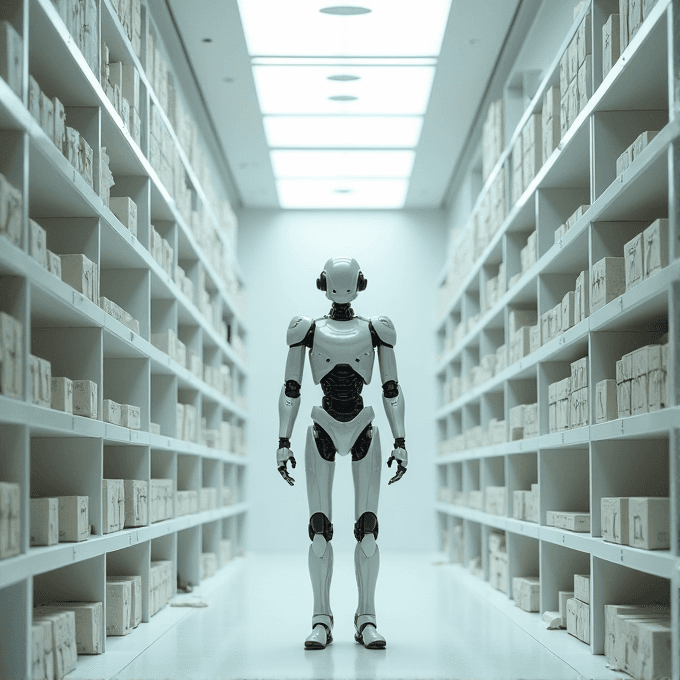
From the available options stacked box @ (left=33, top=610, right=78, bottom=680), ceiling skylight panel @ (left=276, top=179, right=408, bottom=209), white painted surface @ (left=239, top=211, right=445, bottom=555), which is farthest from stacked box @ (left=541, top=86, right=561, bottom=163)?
white painted surface @ (left=239, top=211, right=445, bottom=555)

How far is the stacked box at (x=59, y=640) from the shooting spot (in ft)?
13.9

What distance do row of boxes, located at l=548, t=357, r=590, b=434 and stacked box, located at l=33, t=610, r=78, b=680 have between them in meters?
3.04

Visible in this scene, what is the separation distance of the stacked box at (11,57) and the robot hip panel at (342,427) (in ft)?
8.36

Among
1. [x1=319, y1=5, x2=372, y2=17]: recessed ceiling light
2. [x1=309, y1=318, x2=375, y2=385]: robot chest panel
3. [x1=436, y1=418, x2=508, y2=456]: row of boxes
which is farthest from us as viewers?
[x1=436, y1=418, x2=508, y2=456]: row of boxes

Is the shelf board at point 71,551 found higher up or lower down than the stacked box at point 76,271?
lower down

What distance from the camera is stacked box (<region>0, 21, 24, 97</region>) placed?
3668 mm

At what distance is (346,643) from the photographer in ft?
18.4

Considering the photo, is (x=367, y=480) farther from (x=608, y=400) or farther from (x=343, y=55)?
(x=343, y=55)

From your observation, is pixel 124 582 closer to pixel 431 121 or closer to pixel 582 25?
pixel 582 25

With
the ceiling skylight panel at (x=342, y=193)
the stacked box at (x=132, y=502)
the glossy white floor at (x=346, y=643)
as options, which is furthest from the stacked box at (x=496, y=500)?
the ceiling skylight panel at (x=342, y=193)

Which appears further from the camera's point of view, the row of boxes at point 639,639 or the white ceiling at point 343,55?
the white ceiling at point 343,55

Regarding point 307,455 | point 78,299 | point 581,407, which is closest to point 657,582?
point 581,407

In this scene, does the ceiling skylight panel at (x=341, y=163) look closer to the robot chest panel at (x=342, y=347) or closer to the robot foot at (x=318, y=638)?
the robot chest panel at (x=342, y=347)

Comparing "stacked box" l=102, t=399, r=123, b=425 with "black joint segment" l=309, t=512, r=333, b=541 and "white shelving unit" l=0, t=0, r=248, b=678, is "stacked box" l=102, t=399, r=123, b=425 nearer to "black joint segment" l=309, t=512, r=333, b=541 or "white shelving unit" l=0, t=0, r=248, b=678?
"white shelving unit" l=0, t=0, r=248, b=678
